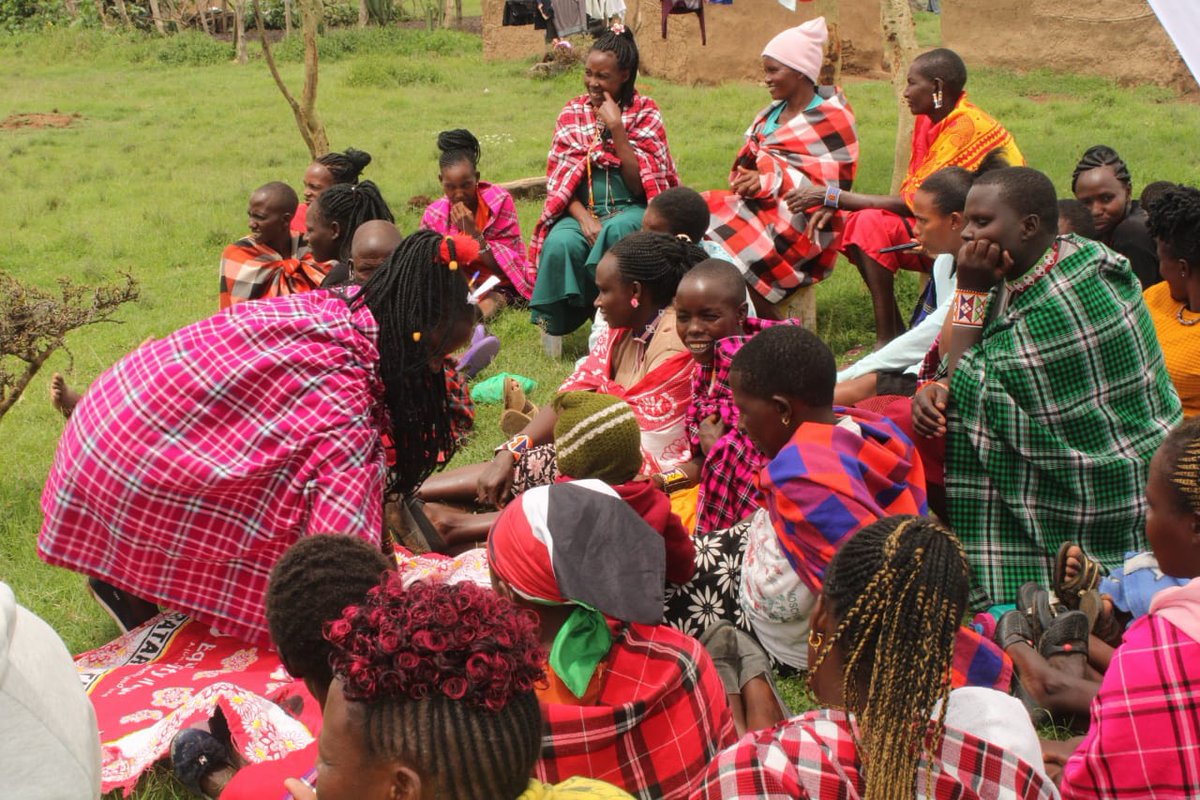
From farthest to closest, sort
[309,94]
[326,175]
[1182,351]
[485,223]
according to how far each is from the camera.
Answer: [309,94], [485,223], [326,175], [1182,351]

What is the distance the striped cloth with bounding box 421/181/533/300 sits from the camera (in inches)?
289

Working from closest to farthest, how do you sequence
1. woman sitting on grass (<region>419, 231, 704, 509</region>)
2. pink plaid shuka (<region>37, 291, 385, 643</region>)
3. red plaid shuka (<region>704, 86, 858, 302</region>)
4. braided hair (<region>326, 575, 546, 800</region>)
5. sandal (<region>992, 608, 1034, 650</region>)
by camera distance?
braided hair (<region>326, 575, 546, 800</region>), pink plaid shuka (<region>37, 291, 385, 643</region>), sandal (<region>992, 608, 1034, 650</region>), woman sitting on grass (<region>419, 231, 704, 509</region>), red plaid shuka (<region>704, 86, 858, 302</region>)

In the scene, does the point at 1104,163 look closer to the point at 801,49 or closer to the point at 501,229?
the point at 801,49

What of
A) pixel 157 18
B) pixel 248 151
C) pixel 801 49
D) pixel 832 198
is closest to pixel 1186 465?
pixel 832 198

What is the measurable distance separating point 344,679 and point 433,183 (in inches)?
392

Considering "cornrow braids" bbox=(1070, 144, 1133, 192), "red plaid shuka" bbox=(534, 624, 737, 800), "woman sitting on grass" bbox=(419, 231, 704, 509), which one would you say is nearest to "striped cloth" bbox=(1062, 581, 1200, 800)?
"red plaid shuka" bbox=(534, 624, 737, 800)

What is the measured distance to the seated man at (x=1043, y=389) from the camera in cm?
384

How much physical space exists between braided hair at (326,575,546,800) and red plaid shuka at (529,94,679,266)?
514 cm

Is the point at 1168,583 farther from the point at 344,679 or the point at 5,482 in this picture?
the point at 5,482

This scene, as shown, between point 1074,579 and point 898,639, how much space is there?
73.3 inches

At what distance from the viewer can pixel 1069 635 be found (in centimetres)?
343

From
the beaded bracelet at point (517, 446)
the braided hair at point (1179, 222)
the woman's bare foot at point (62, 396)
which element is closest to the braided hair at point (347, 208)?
the beaded bracelet at point (517, 446)

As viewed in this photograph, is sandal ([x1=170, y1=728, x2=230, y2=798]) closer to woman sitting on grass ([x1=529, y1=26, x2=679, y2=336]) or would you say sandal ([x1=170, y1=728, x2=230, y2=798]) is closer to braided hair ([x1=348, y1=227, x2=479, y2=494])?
braided hair ([x1=348, y1=227, x2=479, y2=494])

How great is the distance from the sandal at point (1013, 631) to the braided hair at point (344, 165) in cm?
445
